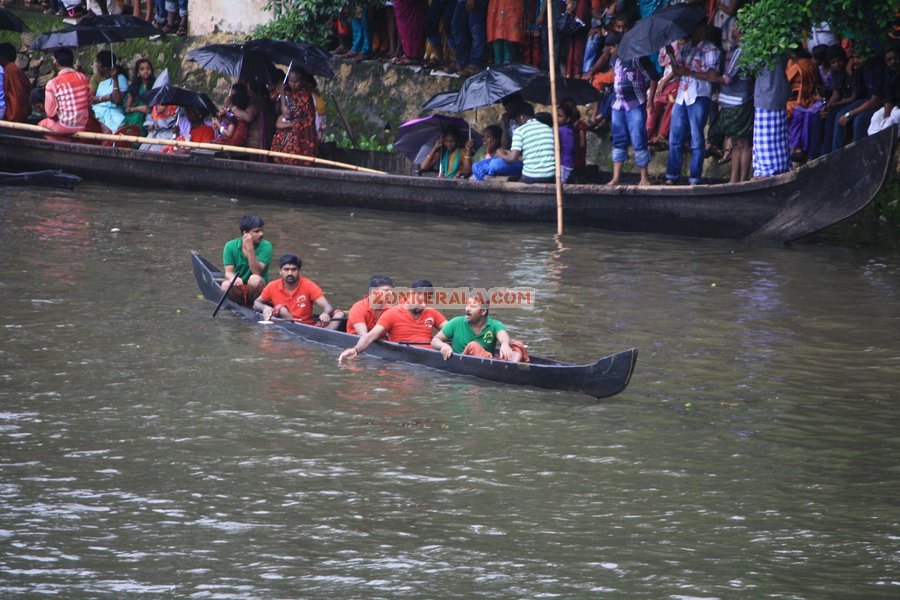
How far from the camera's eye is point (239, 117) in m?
16.6

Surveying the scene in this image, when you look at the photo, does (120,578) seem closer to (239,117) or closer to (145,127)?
(239,117)

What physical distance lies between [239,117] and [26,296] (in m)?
5.89

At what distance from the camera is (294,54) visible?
15617mm

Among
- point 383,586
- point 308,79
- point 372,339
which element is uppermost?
point 308,79

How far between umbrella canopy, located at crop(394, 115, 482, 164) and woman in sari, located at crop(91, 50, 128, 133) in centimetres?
433

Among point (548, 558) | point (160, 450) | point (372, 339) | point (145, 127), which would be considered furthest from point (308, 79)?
point (548, 558)

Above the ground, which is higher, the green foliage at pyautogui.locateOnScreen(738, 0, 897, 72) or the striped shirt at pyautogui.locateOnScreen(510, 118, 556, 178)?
the green foliage at pyautogui.locateOnScreen(738, 0, 897, 72)

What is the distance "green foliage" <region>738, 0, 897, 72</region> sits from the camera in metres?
12.3

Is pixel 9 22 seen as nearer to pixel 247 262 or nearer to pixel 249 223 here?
pixel 247 262

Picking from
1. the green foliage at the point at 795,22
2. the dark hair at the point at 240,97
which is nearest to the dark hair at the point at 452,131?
the dark hair at the point at 240,97

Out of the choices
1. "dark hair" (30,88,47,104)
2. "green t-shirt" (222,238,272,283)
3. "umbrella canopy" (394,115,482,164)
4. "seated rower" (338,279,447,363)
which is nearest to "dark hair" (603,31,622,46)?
Answer: "umbrella canopy" (394,115,482,164)

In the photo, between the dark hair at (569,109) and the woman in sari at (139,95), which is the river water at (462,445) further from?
the woman in sari at (139,95)

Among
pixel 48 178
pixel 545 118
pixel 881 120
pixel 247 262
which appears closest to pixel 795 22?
pixel 881 120

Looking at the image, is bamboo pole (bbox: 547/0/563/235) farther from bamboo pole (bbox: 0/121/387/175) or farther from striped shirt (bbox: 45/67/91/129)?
striped shirt (bbox: 45/67/91/129)
